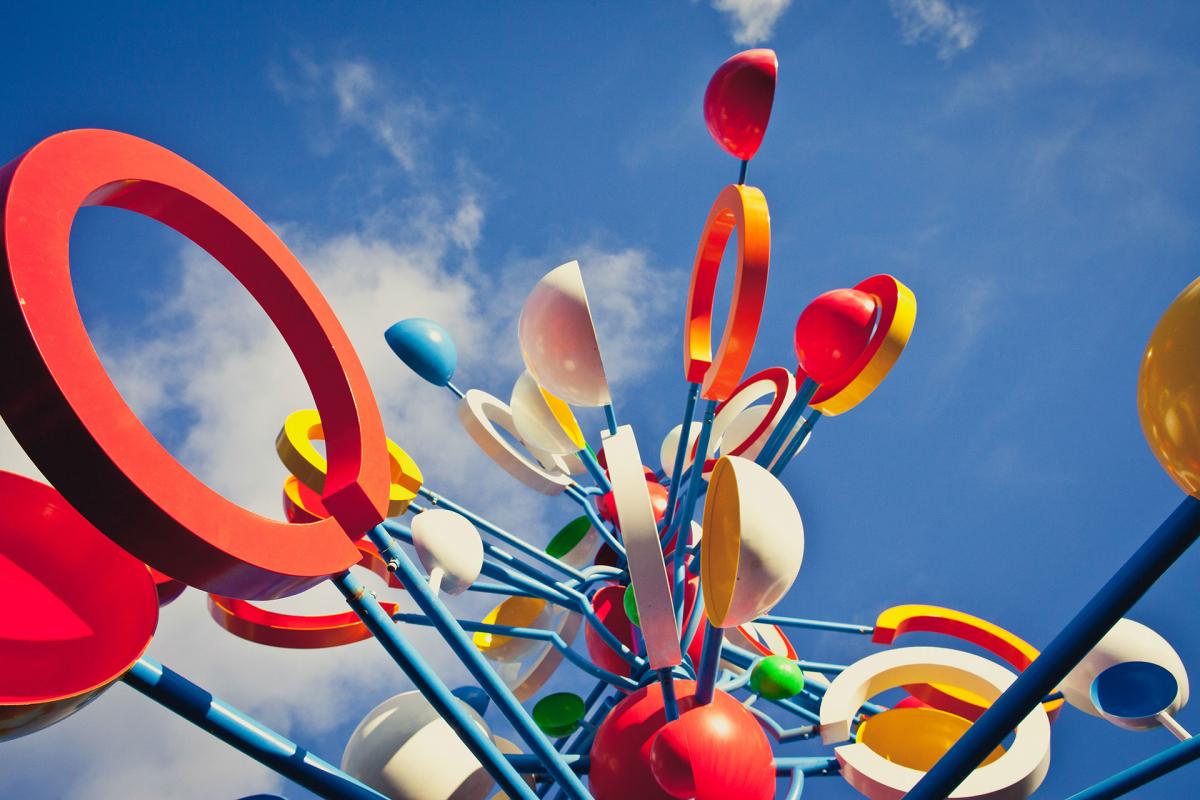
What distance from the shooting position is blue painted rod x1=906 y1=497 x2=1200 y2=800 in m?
2.48

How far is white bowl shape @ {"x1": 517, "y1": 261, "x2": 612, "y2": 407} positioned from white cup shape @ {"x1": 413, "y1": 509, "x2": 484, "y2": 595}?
1.20 meters

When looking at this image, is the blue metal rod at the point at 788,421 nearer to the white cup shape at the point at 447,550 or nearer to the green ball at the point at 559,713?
the green ball at the point at 559,713

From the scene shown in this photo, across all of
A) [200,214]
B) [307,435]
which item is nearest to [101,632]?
[200,214]

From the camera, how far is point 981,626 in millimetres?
6148

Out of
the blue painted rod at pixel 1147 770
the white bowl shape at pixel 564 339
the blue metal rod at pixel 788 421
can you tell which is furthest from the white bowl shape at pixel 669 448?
the blue painted rod at pixel 1147 770

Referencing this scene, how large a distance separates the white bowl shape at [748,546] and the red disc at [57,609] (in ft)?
7.20

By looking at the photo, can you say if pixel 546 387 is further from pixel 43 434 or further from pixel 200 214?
pixel 43 434

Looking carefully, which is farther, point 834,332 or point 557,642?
point 557,642

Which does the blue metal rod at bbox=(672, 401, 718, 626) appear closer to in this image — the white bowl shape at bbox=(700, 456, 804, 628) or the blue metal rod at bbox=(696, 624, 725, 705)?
the blue metal rod at bbox=(696, 624, 725, 705)

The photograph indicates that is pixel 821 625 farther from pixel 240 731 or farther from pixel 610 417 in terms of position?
pixel 240 731

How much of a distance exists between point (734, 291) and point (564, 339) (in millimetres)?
1072

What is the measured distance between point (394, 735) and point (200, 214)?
2.91 meters

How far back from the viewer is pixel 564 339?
5.37 metres

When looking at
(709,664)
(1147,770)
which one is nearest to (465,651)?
(709,664)
